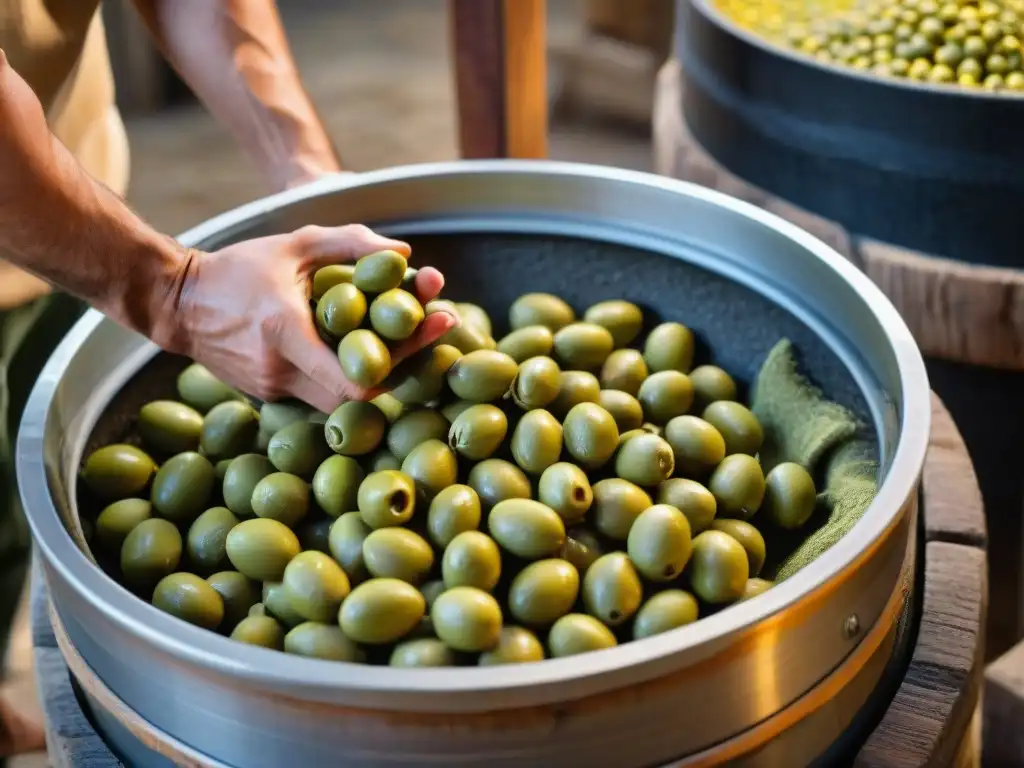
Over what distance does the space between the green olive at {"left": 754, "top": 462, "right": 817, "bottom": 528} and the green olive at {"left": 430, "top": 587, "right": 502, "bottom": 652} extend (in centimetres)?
35

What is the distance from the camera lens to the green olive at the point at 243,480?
1136 millimetres

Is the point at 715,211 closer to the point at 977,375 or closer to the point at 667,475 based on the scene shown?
the point at 667,475

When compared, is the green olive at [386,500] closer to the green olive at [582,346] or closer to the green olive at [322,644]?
the green olive at [322,644]

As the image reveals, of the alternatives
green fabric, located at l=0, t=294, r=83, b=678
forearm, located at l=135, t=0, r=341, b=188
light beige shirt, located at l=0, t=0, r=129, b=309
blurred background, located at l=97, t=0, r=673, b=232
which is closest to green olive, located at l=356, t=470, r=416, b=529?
forearm, located at l=135, t=0, r=341, b=188

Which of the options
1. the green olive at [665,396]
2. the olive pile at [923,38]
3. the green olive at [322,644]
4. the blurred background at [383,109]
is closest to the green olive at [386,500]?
the green olive at [322,644]

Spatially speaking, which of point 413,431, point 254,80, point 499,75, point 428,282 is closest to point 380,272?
point 428,282

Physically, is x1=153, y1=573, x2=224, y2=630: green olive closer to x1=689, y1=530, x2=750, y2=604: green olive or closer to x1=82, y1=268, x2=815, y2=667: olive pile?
x1=82, y1=268, x2=815, y2=667: olive pile

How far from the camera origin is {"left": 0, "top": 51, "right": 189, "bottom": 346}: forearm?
104 centimetres

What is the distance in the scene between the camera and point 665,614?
967 millimetres

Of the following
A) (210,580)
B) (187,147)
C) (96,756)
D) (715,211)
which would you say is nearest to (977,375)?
(715,211)

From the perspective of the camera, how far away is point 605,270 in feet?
4.66

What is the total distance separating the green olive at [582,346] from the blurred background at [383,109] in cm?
266

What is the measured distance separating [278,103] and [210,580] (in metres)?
0.70

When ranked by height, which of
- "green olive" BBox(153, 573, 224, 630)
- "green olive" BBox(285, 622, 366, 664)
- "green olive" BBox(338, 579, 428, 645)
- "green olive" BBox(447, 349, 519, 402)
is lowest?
"green olive" BBox(153, 573, 224, 630)
